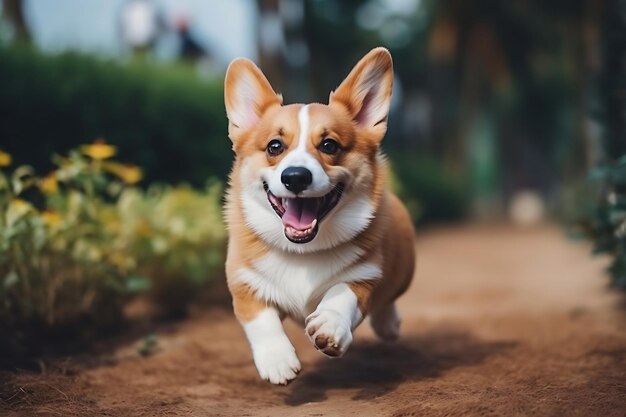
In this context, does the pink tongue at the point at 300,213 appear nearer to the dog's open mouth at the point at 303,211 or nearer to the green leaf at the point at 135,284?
the dog's open mouth at the point at 303,211

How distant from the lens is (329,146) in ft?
10.7

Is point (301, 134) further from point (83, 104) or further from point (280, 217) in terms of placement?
point (83, 104)

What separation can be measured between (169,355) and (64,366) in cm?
79

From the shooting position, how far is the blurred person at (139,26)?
394 inches

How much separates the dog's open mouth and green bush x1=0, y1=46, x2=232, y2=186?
3.23 metres

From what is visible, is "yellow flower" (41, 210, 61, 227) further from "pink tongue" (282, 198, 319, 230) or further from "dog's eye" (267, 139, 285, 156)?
"pink tongue" (282, 198, 319, 230)

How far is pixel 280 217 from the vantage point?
128 inches

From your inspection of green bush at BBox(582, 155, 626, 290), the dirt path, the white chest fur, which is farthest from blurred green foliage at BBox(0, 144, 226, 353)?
green bush at BBox(582, 155, 626, 290)

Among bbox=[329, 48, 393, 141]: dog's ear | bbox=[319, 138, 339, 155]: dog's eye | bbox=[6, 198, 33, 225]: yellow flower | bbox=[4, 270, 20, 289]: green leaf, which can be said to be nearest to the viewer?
bbox=[319, 138, 339, 155]: dog's eye

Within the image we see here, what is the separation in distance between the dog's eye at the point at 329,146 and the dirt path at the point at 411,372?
1.14 m

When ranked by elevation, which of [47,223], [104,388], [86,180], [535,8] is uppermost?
[535,8]

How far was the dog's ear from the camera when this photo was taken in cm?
349

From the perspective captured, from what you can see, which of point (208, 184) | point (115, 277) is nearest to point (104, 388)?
point (115, 277)

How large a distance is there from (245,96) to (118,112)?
353 centimetres
